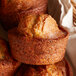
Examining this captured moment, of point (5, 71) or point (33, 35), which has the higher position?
point (33, 35)

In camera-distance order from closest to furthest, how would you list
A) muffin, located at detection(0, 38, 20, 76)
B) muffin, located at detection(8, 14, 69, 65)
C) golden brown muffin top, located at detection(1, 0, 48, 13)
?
muffin, located at detection(8, 14, 69, 65) → muffin, located at detection(0, 38, 20, 76) → golden brown muffin top, located at detection(1, 0, 48, 13)

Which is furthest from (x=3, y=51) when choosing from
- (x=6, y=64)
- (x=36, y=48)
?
(x=36, y=48)

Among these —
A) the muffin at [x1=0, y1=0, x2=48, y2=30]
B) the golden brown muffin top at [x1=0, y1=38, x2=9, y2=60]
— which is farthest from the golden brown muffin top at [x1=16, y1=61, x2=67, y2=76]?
the muffin at [x1=0, y1=0, x2=48, y2=30]

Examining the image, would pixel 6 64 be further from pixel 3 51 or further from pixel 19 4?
pixel 19 4

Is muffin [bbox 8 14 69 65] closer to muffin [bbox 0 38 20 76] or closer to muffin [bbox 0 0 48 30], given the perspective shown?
muffin [bbox 0 38 20 76]

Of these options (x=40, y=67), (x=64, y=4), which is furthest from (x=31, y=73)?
(x=64, y=4)

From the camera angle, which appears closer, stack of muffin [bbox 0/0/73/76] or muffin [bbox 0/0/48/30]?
stack of muffin [bbox 0/0/73/76]

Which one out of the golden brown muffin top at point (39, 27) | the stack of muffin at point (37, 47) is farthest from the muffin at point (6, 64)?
the golden brown muffin top at point (39, 27)

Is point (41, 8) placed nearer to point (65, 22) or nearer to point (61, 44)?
point (65, 22)
